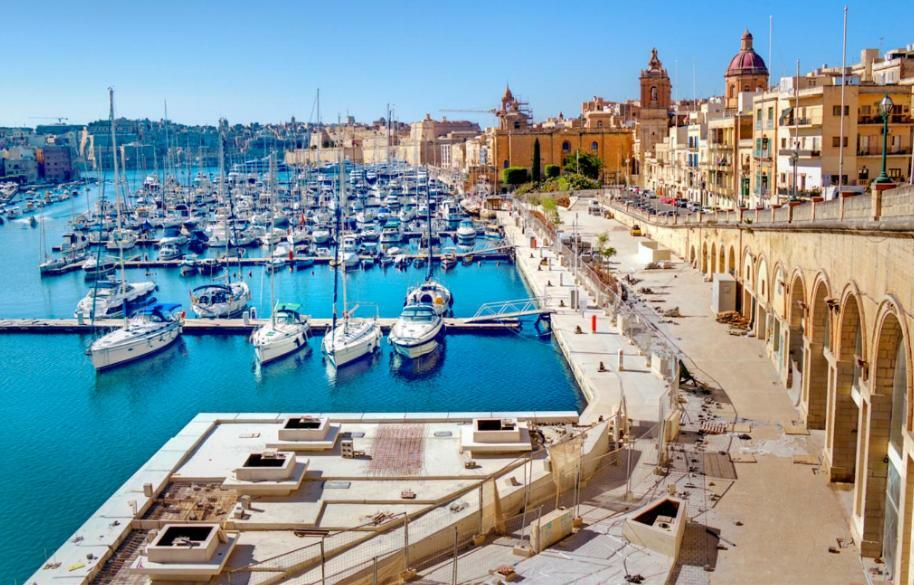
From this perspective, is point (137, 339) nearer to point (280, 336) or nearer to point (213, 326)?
point (213, 326)

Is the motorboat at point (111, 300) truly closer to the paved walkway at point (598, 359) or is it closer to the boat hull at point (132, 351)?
the boat hull at point (132, 351)

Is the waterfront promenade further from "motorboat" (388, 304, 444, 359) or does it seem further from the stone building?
the stone building

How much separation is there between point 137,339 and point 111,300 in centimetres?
796

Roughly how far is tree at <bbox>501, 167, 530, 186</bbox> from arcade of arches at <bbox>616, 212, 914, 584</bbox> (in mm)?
56048

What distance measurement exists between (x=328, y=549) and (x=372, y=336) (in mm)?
15862

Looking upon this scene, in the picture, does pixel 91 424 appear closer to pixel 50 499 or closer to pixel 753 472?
pixel 50 499

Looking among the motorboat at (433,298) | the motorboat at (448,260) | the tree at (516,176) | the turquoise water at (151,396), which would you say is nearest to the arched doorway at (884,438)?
the turquoise water at (151,396)

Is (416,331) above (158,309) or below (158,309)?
below

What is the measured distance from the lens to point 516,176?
77.0m

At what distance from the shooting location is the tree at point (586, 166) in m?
76.0

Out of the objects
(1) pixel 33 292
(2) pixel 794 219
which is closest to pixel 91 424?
(2) pixel 794 219

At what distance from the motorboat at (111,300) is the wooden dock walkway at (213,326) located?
2.22 ft

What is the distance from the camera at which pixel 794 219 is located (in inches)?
749

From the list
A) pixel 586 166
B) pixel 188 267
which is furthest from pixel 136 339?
pixel 586 166
